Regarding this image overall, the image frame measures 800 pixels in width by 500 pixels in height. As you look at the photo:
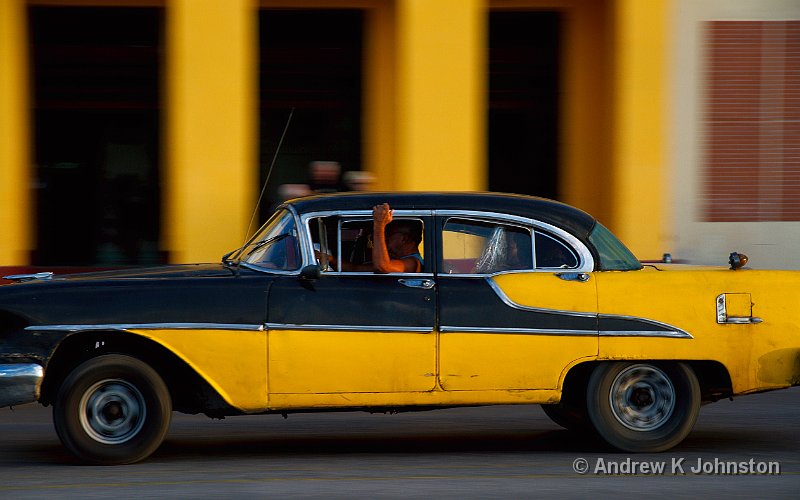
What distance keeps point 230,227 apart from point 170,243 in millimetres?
667

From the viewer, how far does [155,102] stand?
1401 cm

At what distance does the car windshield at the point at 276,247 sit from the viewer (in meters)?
7.29

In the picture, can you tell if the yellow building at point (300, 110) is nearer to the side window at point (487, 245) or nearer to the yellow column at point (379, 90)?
the yellow column at point (379, 90)

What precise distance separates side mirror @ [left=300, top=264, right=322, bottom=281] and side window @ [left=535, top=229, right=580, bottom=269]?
1.34 metres

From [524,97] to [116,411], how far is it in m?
8.50

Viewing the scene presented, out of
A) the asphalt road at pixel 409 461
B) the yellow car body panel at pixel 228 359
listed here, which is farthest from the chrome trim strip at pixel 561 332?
the yellow car body panel at pixel 228 359

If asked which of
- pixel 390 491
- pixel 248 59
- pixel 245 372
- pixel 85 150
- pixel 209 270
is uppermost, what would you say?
pixel 248 59

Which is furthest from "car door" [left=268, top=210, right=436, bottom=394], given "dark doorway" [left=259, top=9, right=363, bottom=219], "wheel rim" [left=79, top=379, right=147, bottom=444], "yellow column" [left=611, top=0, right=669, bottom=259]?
"dark doorway" [left=259, top=9, right=363, bottom=219]

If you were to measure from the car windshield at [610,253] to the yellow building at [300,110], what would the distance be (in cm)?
→ 571

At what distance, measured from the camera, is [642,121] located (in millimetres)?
13531

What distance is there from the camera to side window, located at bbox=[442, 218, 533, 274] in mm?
7398

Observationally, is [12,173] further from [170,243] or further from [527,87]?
[527,87]

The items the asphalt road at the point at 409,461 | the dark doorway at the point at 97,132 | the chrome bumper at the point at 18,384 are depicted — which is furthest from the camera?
the dark doorway at the point at 97,132

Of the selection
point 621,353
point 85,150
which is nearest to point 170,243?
point 85,150
